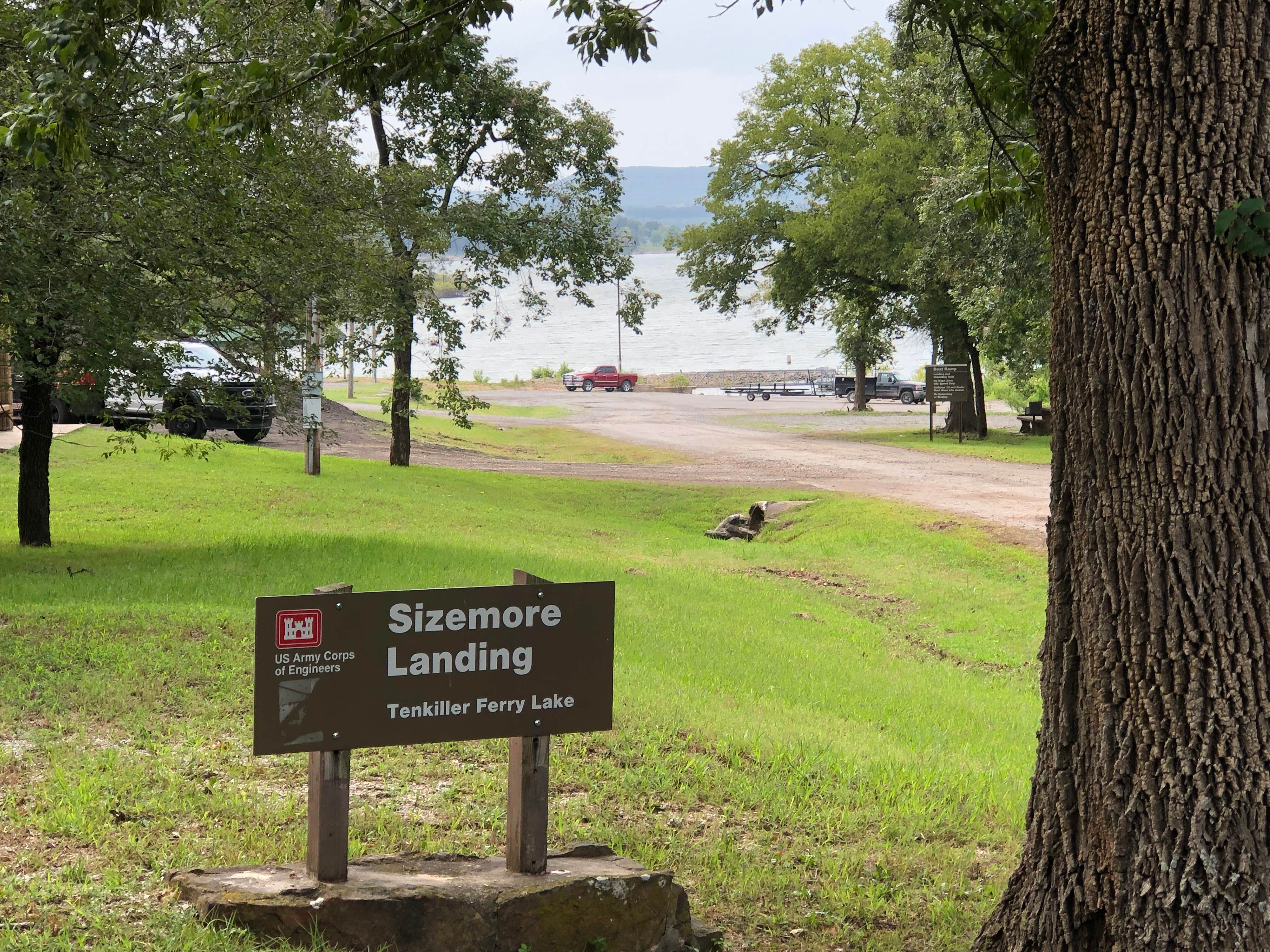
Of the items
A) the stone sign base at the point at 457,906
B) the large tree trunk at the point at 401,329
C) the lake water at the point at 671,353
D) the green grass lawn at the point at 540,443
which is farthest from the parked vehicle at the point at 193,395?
the lake water at the point at 671,353

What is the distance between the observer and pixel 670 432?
3866 cm

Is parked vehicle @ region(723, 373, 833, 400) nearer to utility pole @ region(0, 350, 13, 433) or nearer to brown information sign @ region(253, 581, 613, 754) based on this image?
utility pole @ region(0, 350, 13, 433)

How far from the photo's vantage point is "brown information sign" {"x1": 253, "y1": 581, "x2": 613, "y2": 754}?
3.66 meters

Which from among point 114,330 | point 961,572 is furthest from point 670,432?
point 114,330

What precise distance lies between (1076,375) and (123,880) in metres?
3.61

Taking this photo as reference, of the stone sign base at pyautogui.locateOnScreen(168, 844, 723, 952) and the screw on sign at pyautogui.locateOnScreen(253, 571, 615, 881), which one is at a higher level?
the screw on sign at pyautogui.locateOnScreen(253, 571, 615, 881)

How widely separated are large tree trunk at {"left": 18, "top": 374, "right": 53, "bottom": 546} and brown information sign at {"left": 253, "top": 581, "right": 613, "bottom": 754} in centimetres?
933

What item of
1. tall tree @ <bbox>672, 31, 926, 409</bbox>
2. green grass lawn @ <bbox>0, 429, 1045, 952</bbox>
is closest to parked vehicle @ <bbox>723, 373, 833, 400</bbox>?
tall tree @ <bbox>672, 31, 926, 409</bbox>

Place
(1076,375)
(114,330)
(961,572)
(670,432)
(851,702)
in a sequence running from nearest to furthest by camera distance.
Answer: (1076,375)
(851,702)
(114,330)
(961,572)
(670,432)

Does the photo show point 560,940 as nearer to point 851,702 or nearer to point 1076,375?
point 1076,375

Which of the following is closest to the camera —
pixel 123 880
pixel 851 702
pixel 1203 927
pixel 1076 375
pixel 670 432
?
pixel 1203 927

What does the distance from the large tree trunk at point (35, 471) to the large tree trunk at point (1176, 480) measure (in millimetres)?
10800

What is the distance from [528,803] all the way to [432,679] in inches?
22.4

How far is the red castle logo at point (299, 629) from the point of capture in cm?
363
